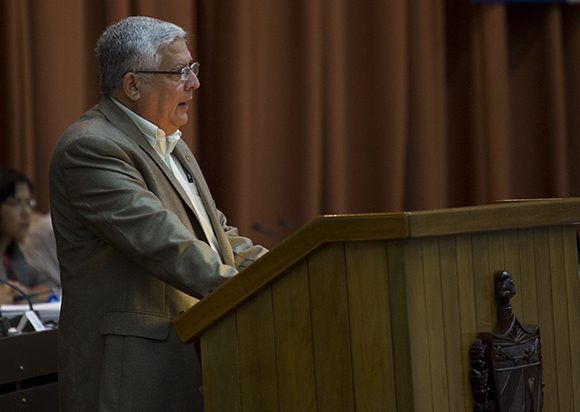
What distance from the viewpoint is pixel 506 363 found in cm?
212

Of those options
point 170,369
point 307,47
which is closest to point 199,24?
point 307,47

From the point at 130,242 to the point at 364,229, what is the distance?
655 mm

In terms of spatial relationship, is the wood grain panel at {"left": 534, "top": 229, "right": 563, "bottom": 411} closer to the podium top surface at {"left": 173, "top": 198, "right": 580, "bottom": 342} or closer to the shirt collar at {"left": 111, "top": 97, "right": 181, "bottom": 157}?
the podium top surface at {"left": 173, "top": 198, "right": 580, "bottom": 342}

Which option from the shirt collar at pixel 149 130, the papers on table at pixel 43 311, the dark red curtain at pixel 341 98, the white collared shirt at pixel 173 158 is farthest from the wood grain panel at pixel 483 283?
the dark red curtain at pixel 341 98

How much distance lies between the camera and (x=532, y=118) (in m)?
6.61

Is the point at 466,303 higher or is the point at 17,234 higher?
the point at 17,234

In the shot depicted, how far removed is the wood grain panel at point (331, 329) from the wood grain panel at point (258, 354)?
0.09 metres

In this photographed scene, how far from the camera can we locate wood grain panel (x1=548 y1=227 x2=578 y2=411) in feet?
7.47

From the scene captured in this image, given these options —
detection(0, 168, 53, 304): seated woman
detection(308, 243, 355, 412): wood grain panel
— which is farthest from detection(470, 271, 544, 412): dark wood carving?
detection(0, 168, 53, 304): seated woman

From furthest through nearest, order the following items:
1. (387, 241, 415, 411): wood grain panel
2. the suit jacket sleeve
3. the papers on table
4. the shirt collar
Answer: the papers on table < the shirt collar < the suit jacket sleeve < (387, 241, 415, 411): wood grain panel

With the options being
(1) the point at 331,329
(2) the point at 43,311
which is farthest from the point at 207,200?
(2) the point at 43,311

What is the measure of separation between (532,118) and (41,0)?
294cm

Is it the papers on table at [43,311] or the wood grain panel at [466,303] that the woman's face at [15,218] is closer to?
the papers on table at [43,311]

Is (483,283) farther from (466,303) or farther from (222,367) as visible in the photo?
(222,367)
